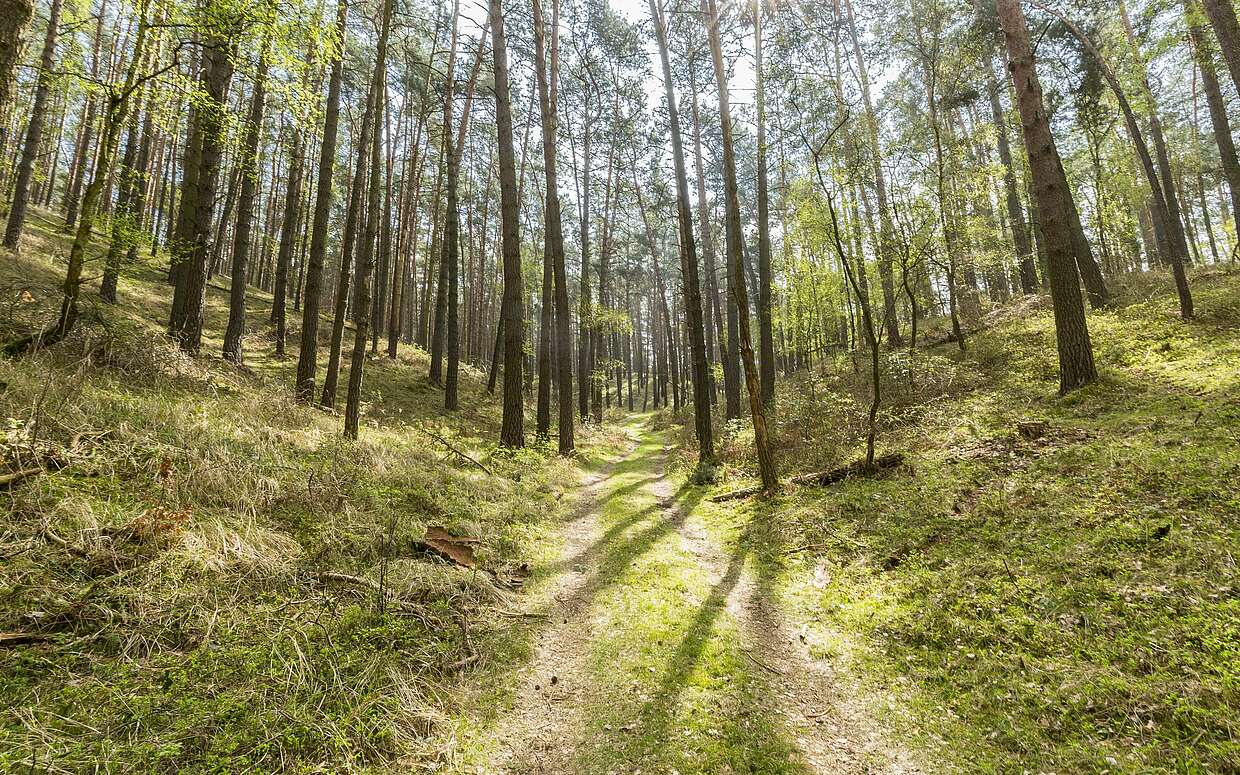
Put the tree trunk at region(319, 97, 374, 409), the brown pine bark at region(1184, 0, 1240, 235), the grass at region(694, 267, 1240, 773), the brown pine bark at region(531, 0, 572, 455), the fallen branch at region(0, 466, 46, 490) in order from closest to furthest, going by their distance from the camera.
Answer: the grass at region(694, 267, 1240, 773), the fallen branch at region(0, 466, 46, 490), the tree trunk at region(319, 97, 374, 409), the brown pine bark at region(1184, 0, 1240, 235), the brown pine bark at region(531, 0, 572, 455)

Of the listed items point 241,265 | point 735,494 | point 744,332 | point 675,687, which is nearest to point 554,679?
point 675,687

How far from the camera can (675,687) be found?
3695 millimetres

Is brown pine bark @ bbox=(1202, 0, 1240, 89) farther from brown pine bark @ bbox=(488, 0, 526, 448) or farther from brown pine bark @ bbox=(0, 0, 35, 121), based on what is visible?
brown pine bark @ bbox=(0, 0, 35, 121)

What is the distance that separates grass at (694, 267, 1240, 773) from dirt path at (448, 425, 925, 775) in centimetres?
42

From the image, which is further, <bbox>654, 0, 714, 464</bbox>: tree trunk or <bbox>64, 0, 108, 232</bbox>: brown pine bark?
<bbox>64, 0, 108, 232</bbox>: brown pine bark

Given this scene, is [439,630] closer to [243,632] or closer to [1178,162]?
[243,632]

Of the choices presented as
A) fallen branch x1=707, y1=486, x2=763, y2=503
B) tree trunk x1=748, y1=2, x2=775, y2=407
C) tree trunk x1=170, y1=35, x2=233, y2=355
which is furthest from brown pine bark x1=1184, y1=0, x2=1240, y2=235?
tree trunk x1=170, y1=35, x2=233, y2=355

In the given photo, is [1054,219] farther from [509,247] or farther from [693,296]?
[509,247]

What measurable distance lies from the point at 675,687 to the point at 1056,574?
3.50 m

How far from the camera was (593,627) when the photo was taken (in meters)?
4.70

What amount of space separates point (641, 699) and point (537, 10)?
16.4 meters

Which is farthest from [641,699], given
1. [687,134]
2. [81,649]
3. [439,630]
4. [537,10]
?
[687,134]

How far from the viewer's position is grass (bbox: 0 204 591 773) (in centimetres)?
252

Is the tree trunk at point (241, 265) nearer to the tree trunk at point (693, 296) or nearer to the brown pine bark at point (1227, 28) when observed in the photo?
the tree trunk at point (693, 296)
